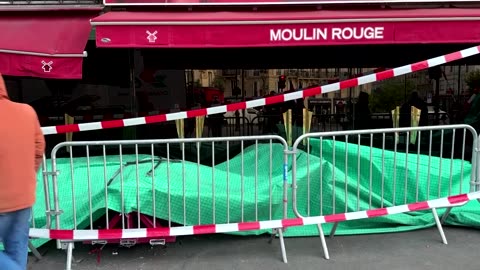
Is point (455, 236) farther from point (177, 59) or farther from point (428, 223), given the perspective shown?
point (177, 59)

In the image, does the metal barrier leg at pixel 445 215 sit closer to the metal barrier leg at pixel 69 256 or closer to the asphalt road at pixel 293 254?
the asphalt road at pixel 293 254

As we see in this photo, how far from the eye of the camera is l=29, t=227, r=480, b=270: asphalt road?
4012 millimetres

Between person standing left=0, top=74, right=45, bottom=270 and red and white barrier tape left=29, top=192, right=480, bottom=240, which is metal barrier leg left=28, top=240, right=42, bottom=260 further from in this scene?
person standing left=0, top=74, right=45, bottom=270

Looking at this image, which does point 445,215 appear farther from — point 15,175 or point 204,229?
point 15,175

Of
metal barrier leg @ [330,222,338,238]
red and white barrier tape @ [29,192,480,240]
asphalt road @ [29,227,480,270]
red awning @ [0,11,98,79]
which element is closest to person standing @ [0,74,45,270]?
red and white barrier tape @ [29,192,480,240]

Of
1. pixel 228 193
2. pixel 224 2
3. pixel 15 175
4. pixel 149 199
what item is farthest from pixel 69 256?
pixel 224 2

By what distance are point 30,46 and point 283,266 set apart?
15.1 ft

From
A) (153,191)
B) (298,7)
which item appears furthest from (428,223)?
(298,7)

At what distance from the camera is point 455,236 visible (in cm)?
461

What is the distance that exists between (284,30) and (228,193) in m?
2.79

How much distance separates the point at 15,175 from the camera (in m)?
2.76

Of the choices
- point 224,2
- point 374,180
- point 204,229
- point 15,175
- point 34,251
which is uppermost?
point 224,2

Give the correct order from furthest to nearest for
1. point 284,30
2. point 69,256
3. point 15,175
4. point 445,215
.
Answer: point 284,30 → point 445,215 → point 69,256 → point 15,175

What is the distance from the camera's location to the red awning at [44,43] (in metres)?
5.91
